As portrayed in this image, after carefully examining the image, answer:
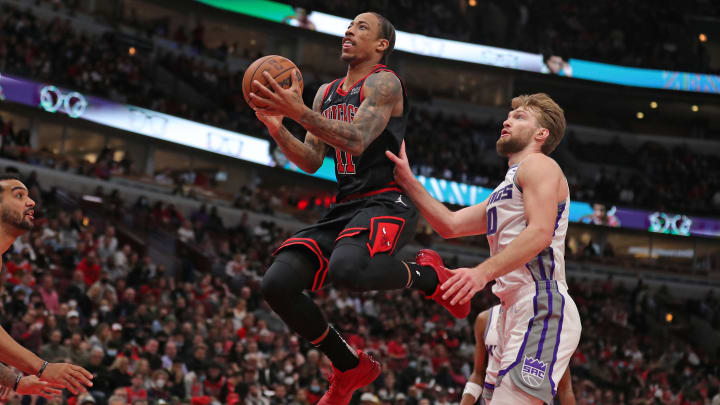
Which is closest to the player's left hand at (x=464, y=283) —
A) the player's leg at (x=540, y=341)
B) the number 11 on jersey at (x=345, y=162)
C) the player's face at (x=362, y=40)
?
the player's leg at (x=540, y=341)

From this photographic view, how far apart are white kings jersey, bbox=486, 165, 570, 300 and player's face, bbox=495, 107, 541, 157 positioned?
0.47 feet

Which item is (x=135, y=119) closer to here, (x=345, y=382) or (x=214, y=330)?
(x=214, y=330)

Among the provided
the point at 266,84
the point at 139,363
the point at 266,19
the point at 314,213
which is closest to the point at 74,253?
the point at 139,363

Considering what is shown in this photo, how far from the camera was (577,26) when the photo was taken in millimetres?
42750

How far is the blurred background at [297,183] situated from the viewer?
47.9 ft

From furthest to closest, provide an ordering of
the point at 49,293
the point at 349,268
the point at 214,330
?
the point at 214,330 < the point at 49,293 < the point at 349,268

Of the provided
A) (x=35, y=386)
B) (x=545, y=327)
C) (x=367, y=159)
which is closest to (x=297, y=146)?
(x=367, y=159)

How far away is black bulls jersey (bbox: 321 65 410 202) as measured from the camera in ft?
18.5

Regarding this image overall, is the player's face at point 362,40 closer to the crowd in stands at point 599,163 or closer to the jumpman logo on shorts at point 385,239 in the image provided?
the jumpman logo on shorts at point 385,239

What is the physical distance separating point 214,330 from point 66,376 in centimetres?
982

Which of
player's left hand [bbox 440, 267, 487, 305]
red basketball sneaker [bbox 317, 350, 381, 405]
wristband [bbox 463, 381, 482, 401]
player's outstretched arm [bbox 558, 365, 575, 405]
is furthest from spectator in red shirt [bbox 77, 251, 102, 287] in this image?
player's left hand [bbox 440, 267, 487, 305]

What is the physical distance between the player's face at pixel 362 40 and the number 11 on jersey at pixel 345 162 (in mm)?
659

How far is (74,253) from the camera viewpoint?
54.1ft

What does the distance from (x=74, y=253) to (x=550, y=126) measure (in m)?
13.3
